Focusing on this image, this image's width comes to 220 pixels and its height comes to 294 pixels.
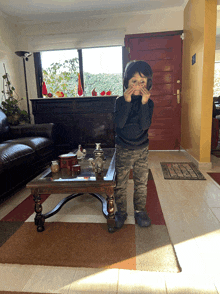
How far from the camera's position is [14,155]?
2.02m

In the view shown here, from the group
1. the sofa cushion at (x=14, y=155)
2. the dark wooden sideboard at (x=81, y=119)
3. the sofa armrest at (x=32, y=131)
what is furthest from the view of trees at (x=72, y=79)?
the sofa cushion at (x=14, y=155)

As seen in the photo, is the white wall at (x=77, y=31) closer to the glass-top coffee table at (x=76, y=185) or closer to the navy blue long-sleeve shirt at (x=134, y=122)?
the navy blue long-sleeve shirt at (x=134, y=122)

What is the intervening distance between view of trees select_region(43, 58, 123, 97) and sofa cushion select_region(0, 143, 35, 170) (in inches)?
90.7

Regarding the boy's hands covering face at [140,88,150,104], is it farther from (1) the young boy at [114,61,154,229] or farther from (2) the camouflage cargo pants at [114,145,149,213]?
(2) the camouflage cargo pants at [114,145,149,213]

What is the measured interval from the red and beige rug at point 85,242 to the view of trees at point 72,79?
9.81ft

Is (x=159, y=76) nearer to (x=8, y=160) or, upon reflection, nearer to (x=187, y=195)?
(x=187, y=195)

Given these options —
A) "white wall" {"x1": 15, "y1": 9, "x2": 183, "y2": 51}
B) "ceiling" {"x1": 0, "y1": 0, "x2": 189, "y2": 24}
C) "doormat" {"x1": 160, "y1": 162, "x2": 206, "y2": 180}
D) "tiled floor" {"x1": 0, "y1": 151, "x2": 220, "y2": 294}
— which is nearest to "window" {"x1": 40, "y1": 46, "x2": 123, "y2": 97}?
"white wall" {"x1": 15, "y1": 9, "x2": 183, "y2": 51}

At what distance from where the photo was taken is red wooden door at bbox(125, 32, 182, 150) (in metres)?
3.86

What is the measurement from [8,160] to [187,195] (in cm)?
170

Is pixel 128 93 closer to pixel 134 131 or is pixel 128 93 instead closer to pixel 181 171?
pixel 134 131

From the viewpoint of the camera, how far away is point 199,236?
138 centimetres

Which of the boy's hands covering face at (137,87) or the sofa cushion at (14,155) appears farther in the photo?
the sofa cushion at (14,155)

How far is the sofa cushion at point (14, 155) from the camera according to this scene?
6.14 feet

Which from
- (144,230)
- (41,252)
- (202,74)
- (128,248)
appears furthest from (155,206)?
(202,74)
